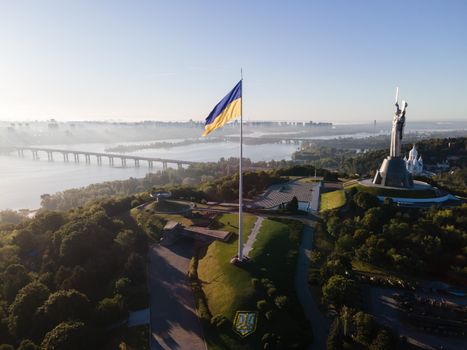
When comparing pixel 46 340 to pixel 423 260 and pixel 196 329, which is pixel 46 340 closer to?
Answer: pixel 196 329

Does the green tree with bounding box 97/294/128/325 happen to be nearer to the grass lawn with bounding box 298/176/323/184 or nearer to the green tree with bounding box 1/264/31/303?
the green tree with bounding box 1/264/31/303

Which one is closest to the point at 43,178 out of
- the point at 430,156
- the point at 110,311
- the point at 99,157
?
the point at 99,157

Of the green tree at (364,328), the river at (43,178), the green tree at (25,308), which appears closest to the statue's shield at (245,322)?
the green tree at (364,328)

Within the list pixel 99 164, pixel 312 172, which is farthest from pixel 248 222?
Answer: pixel 99 164

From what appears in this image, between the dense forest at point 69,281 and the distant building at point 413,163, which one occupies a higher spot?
the distant building at point 413,163

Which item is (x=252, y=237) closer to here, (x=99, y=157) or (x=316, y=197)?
(x=316, y=197)

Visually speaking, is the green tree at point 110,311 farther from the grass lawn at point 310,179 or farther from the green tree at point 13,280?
the grass lawn at point 310,179
